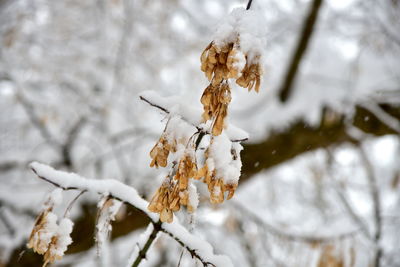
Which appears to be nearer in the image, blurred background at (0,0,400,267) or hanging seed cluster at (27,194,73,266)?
hanging seed cluster at (27,194,73,266)

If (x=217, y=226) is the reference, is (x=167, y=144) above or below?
below

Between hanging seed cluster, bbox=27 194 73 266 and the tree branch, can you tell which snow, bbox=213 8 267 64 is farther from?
the tree branch

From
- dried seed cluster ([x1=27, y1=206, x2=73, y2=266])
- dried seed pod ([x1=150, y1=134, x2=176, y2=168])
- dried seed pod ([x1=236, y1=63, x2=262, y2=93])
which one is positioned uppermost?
dried seed pod ([x1=236, y1=63, x2=262, y2=93])

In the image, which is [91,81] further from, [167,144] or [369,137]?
[167,144]

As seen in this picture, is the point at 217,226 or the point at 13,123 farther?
the point at 13,123

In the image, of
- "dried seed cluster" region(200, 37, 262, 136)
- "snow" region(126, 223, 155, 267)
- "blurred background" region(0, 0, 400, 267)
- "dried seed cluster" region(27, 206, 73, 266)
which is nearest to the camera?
"dried seed cluster" region(200, 37, 262, 136)

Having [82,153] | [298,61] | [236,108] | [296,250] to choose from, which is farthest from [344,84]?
[82,153]

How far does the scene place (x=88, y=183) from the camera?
2.40 ft

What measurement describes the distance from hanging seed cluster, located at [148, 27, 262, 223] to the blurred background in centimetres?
94

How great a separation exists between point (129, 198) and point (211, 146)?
0.29 metres

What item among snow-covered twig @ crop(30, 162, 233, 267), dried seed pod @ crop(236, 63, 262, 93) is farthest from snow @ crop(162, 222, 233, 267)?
dried seed pod @ crop(236, 63, 262, 93)

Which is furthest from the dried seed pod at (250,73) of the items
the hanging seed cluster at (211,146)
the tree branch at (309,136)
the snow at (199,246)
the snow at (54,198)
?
the tree branch at (309,136)

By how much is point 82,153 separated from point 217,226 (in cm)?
171

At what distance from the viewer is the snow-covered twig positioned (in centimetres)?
68
